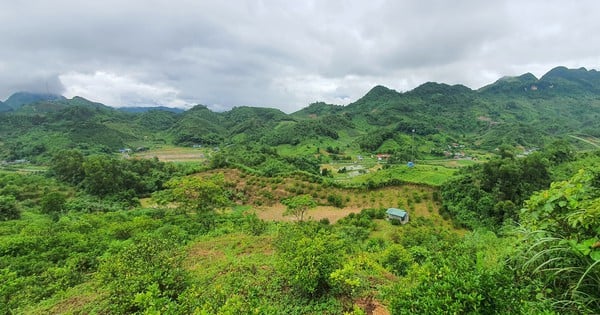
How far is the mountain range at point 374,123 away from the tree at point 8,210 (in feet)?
220

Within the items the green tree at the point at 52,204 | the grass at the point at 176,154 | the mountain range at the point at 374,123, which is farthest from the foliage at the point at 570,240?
the mountain range at the point at 374,123

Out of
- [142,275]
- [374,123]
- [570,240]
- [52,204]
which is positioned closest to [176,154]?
[52,204]

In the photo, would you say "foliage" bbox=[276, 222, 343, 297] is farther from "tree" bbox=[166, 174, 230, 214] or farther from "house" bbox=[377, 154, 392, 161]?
"house" bbox=[377, 154, 392, 161]

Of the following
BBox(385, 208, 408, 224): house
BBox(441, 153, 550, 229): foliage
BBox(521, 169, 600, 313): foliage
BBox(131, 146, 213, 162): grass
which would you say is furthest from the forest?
BBox(131, 146, 213, 162): grass

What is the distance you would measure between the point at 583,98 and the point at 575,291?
801 feet

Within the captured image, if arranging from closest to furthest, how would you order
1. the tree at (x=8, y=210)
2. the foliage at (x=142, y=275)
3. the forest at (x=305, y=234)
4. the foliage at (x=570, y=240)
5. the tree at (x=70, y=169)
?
the foliage at (x=570, y=240), the forest at (x=305, y=234), the foliage at (x=142, y=275), the tree at (x=8, y=210), the tree at (x=70, y=169)

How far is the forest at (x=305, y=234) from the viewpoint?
154 inches

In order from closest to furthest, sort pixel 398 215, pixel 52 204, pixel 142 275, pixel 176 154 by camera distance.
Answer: pixel 142 275 → pixel 398 215 → pixel 52 204 → pixel 176 154

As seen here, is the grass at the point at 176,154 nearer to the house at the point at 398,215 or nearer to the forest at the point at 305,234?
the forest at the point at 305,234

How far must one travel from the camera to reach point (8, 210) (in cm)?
2562

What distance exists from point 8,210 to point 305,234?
1338 inches

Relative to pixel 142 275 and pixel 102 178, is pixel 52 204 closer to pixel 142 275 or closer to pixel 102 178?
pixel 102 178

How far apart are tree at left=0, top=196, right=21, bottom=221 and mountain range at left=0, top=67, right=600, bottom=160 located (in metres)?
67.2

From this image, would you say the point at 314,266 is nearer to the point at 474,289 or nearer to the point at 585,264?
the point at 474,289
